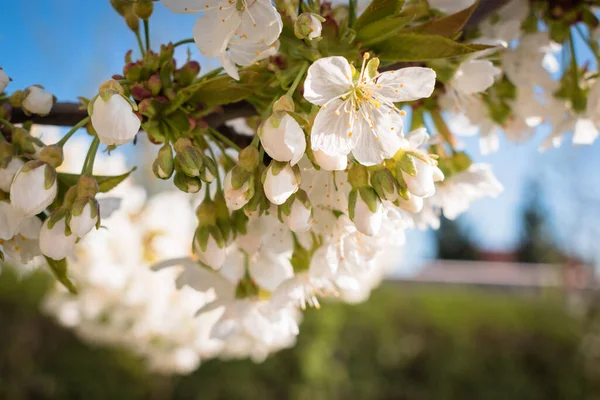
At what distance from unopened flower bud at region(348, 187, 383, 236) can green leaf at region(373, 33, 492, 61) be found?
0.33 ft

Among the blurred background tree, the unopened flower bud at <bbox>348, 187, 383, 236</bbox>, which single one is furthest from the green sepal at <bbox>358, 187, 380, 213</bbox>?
the blurred background tree

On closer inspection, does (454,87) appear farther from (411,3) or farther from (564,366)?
(564,366)

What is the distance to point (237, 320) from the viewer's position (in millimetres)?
585

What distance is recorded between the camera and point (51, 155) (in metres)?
0.40

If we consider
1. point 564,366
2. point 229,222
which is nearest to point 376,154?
point 229,222

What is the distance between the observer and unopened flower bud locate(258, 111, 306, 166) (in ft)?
1.16

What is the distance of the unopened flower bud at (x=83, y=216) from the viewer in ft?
1.27

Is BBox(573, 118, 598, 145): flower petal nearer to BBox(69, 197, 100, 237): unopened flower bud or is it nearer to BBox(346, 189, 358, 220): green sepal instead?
BBox(346, 189, 358, 220): green sepal

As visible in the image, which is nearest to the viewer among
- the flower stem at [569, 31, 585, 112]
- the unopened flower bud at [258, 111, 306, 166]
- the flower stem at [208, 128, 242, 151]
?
the unopened flower bud at [258, 111, 306, 166]

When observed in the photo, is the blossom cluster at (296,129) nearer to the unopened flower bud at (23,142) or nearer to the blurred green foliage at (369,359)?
the unopened flower bud at (23,142)

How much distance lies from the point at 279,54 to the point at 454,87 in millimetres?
161

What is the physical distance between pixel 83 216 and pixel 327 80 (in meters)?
0.19

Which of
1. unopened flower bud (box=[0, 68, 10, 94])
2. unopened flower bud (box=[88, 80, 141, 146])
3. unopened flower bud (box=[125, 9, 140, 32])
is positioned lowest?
unopened flower bud (box=[88, 80, 141, 146])

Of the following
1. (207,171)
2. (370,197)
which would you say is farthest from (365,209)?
(207,171)
